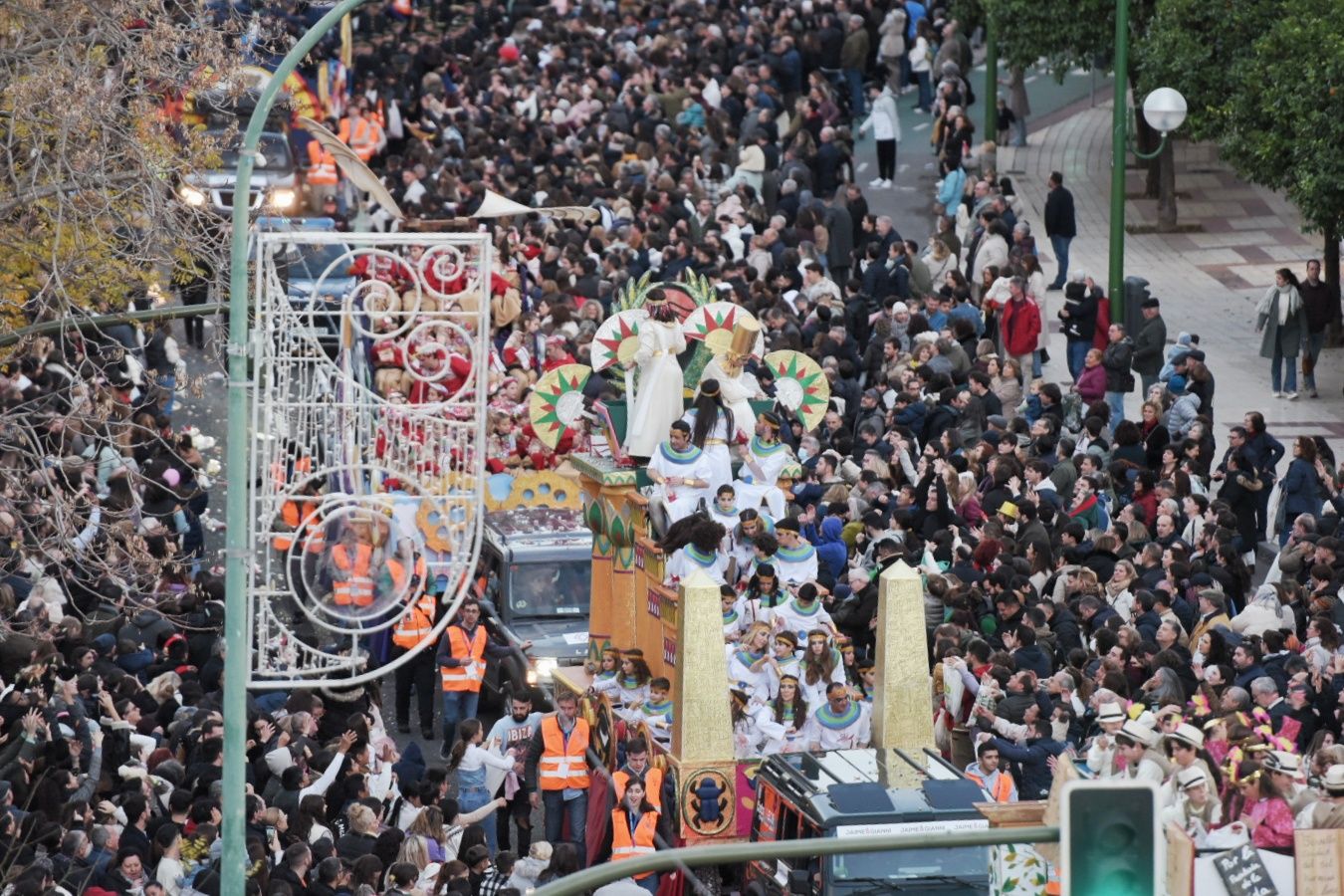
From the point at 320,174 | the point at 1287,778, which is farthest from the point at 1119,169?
the point at 320,174

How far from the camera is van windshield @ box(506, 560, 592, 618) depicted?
23969 mm

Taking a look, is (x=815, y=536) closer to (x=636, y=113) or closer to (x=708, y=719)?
(x=708, y=719)

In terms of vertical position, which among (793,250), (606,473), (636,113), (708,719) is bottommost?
(708,719)

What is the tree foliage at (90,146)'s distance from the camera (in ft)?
58.2

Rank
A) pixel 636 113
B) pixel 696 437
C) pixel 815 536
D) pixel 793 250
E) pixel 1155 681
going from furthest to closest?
pixel 636 113 < pixel 793 250 < pixel 815 536 < pixel 696 437 < pixel 1155 681

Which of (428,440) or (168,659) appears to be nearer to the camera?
(428,440)

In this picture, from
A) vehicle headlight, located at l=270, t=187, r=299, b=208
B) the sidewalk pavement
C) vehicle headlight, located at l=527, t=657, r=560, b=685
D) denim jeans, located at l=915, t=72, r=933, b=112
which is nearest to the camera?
vehicle headlight, located at l=527, t=657, r=560, b=685

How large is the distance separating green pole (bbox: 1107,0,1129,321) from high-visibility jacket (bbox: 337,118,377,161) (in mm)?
16926

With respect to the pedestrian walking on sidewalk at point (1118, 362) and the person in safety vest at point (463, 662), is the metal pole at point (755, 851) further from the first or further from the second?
the pedestrian walking on sidewalk at point (1118, 362)

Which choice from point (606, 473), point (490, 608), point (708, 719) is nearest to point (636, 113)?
point (490, 608)

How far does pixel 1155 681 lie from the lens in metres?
17.8

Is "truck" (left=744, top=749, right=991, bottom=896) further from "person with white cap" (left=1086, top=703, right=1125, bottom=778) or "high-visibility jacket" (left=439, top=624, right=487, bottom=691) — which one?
"high-visibility jacket" (left=439, top=624, right=487, bottom=691)

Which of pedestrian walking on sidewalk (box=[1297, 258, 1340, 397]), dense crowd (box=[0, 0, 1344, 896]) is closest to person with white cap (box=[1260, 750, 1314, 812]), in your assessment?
dense crowd (box=[0, 0, 1344, 896])

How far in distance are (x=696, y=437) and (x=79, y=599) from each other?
6.64m
